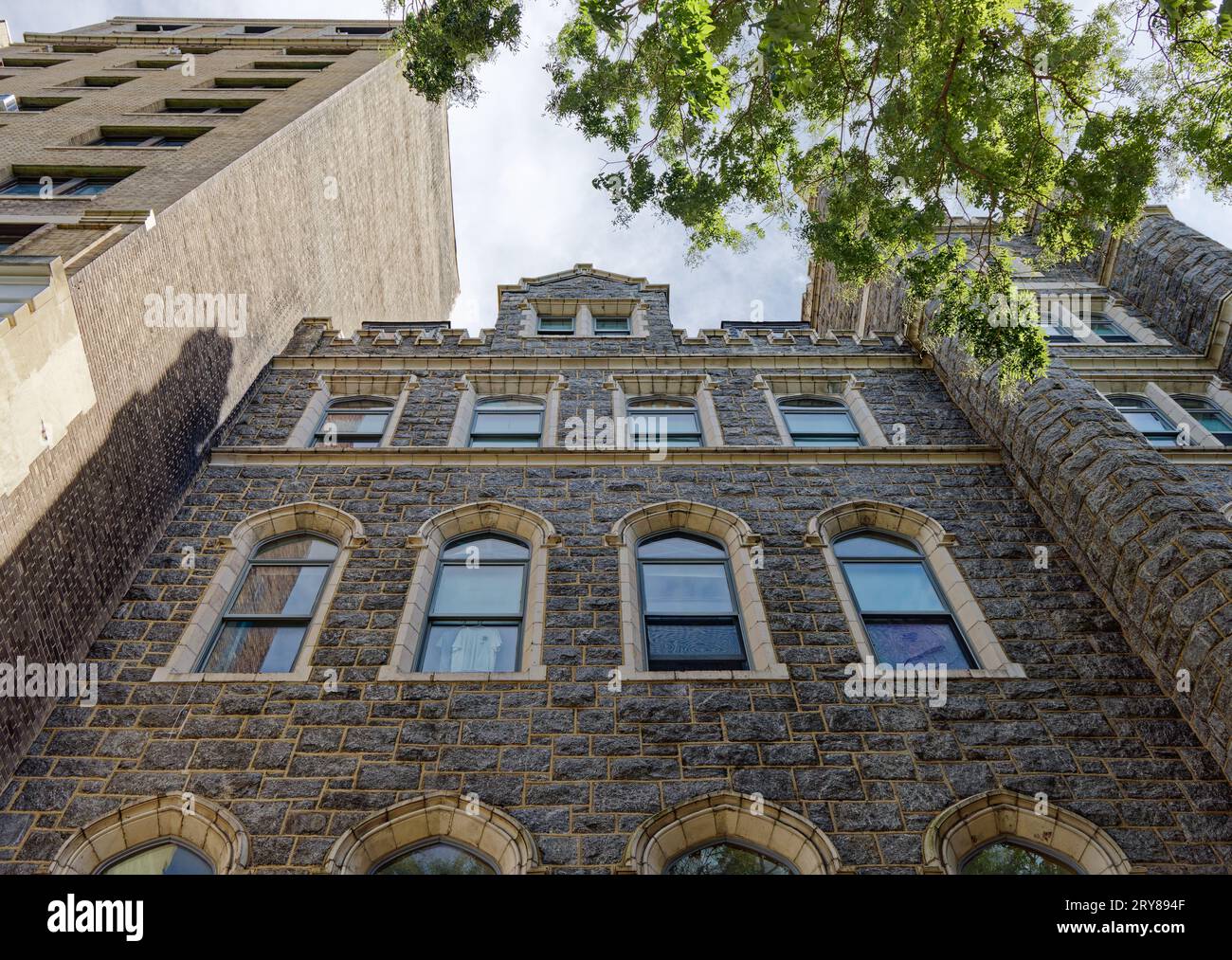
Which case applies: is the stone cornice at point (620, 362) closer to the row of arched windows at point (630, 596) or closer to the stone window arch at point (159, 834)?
the row of arched windows at point (630, 596)

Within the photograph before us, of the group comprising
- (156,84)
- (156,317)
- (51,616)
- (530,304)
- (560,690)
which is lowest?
(560,690)

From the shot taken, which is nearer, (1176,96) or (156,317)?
(1176,96)

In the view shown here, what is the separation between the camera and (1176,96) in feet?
39.3

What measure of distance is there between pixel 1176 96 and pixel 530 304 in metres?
11.6

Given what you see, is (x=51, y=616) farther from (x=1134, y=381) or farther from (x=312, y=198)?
(x=1134, y=381)

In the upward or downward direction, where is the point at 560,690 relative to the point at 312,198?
downward

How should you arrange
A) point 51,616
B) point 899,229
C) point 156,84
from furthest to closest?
point 156,84
point 899,229
point 51,616

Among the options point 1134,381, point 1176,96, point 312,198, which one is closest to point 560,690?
point 1176,96

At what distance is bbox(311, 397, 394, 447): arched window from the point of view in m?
15.4

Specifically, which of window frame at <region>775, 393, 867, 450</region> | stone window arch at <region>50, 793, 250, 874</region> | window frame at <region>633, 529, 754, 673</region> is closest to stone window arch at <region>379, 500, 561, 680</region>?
window frame at <region>633, 529, 754, 673</region>

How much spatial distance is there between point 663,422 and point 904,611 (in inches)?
222

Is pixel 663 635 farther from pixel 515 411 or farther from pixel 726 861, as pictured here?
pixel 515 411

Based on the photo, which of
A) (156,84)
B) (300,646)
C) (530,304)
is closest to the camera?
(300,646)

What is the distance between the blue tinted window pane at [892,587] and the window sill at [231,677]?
6.57 m
